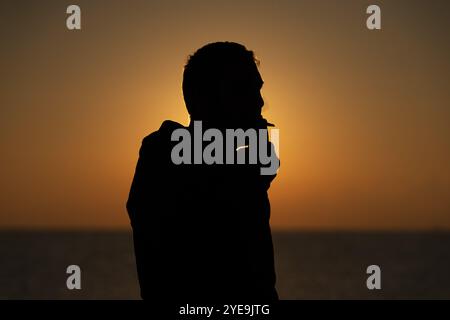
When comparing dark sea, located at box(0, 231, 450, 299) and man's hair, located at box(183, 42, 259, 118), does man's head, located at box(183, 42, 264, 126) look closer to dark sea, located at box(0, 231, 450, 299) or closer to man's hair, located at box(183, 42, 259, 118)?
man's hair, located at box(183, 42, 259, 118)

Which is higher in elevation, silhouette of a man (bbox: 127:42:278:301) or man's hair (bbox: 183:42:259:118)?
man's hair (bbox: 183:42:259:118)

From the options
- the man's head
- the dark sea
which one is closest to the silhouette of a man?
the man's head

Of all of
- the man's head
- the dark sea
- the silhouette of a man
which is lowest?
the dark sea

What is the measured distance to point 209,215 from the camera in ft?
6.52

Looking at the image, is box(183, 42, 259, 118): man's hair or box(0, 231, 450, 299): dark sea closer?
box(183, 42, 259, 118): man's hair

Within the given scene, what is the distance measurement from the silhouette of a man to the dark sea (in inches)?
1097

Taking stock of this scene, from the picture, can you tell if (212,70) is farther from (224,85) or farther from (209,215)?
(209,215)

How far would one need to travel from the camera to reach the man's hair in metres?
2.00

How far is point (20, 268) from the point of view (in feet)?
170

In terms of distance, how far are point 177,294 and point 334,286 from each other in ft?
128

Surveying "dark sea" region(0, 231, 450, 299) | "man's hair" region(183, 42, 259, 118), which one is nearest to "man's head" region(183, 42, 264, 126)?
"man's hair" region(183, 42, 259, 118)

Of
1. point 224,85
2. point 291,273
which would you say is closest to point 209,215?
point 224,85

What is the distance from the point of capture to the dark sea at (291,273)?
3619 cm

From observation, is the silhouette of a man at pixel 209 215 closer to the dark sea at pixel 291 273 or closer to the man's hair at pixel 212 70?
the man's hair at pixel 212 70
